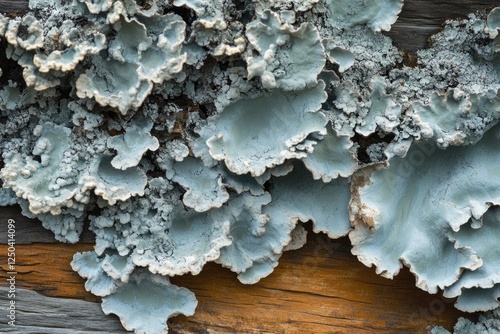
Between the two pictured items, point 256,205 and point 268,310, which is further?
point 268,310

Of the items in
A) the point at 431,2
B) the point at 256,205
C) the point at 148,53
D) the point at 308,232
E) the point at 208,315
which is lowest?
the point at 208,315

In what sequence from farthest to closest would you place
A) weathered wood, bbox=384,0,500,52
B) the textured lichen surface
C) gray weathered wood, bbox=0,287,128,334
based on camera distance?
gray weathered wood, bbox=0,287,128,334 → weathered wood, bbox=384,0,500,52 → the textured lichen surface

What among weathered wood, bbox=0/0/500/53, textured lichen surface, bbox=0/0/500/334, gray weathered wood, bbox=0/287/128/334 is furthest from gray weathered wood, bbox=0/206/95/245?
weathered wood, bbox=0/0/500/53

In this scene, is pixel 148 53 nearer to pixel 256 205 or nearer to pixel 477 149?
pixel 256 205

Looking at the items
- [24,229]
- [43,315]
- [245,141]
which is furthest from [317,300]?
[24,229]

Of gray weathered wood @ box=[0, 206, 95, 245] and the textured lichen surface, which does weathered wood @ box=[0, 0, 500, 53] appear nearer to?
the textured lichen surface

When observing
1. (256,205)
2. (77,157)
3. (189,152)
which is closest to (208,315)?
(256,205)

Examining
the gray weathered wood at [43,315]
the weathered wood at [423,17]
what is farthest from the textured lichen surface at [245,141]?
the gray weathered wood at [43,315]
